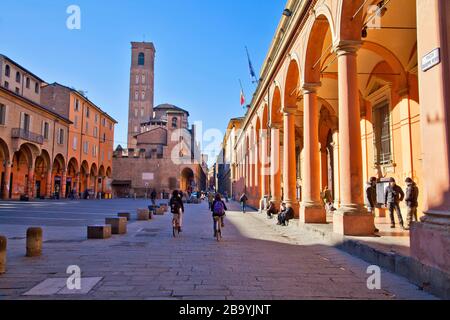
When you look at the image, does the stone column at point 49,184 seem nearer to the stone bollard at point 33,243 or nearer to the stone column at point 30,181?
the stone column at point 30,181

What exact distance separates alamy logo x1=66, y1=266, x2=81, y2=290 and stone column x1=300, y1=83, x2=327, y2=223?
26.5 ft

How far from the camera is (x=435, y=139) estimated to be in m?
5.28

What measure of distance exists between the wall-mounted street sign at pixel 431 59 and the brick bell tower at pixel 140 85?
3515 inches

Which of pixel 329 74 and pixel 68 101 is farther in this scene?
A: pixel 68 101

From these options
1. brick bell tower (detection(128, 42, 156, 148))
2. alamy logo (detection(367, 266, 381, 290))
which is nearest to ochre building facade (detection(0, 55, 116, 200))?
alamy logo (detection(367, 266, 381, 290))

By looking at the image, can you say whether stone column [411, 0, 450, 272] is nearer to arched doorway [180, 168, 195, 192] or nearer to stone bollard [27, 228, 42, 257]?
stone bollard [27, 228, 42, 257]

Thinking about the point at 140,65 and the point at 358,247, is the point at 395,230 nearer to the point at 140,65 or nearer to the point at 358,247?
the point at 358,247

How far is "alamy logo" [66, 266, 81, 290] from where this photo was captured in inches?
198

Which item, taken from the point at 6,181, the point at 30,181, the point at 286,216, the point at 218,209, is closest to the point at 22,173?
the point at 30,181

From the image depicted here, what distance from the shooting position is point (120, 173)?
6362cm

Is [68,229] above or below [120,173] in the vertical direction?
below

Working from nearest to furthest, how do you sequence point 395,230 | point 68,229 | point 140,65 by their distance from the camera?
point 395,230 < point 68,229 < point 140,65

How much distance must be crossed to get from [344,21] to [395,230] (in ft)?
19.1

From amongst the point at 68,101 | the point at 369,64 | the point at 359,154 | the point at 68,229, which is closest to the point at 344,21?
the point at 359,154
